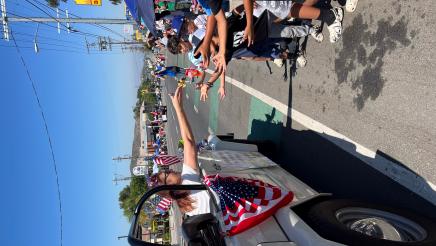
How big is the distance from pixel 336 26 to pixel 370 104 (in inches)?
58.6

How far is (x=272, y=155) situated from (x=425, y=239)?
5073 millimetres

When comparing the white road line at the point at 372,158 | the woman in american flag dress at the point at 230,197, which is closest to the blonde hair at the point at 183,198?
the woman in american flag dress at the point at 230,197

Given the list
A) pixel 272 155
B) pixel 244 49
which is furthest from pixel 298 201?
pixel 272 155

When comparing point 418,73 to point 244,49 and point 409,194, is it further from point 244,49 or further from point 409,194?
point 244,49

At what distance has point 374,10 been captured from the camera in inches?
205

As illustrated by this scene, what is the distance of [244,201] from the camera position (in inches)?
159

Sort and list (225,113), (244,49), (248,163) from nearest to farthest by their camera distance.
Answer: (248,163) < (244,49) < (225,113)

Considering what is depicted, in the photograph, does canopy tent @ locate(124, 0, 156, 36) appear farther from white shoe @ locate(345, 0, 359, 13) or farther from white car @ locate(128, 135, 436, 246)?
white car @ locate(128, 135, 436, 246)

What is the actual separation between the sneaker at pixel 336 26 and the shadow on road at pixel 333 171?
1.67 m

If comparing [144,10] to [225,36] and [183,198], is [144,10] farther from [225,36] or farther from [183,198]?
[183,198]

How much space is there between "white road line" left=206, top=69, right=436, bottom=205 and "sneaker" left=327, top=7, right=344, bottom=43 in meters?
1.49

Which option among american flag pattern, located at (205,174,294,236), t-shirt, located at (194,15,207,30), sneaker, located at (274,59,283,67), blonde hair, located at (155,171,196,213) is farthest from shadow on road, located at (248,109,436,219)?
t-shirt, located at (194,15,207,30)

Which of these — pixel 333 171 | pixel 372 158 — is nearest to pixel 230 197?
pixel 372 158

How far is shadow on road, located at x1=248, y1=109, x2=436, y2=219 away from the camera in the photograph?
4602 mm
